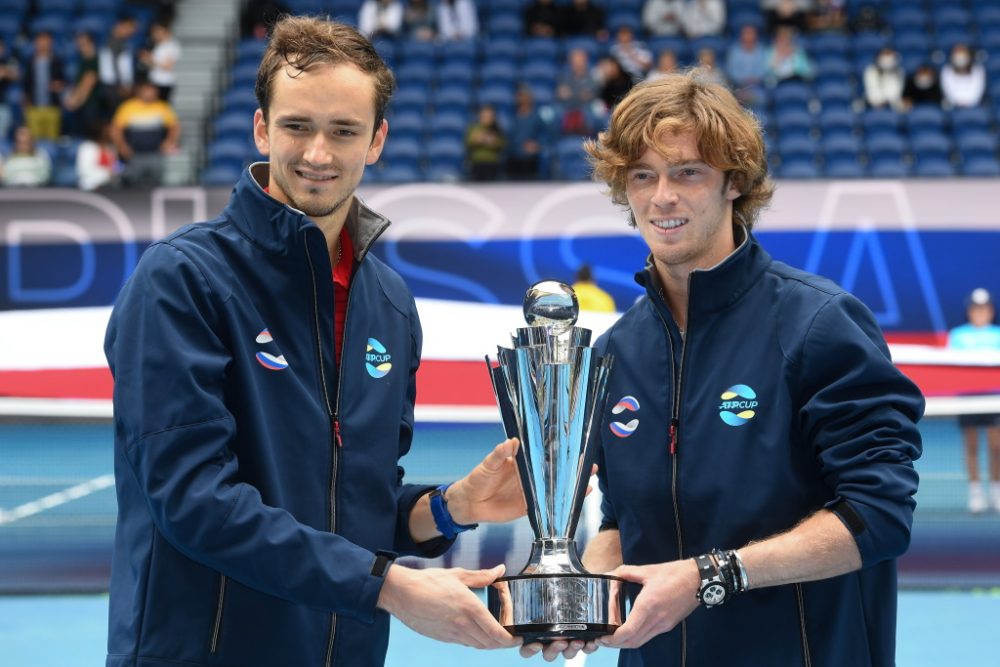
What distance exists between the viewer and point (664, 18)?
17.5 meters

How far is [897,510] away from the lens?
2818 mm

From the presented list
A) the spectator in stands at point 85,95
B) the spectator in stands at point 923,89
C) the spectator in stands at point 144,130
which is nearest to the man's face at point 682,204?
the spectator in stands at point 144,130

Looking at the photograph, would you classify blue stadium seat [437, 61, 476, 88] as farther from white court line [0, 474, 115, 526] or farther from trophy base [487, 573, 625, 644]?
trophy base [487, 573, 625, 644]

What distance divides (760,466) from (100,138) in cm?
1391

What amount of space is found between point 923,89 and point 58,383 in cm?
1137

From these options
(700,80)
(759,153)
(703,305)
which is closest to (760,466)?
(703,305)

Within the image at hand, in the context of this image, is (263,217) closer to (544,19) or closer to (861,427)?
(861,427)

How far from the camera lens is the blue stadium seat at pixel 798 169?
1497 cm

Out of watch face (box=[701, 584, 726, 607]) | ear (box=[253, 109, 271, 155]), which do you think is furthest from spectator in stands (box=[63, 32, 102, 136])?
watch face (box=[701, 584, 726, 607])

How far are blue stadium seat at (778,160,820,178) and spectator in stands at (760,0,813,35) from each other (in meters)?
2.36

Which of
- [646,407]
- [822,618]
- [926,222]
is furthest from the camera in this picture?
[926,222]

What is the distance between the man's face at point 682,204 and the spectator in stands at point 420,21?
1477 cm

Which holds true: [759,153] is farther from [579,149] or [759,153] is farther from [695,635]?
[579,149]

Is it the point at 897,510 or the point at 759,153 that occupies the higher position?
the point at 759,153
